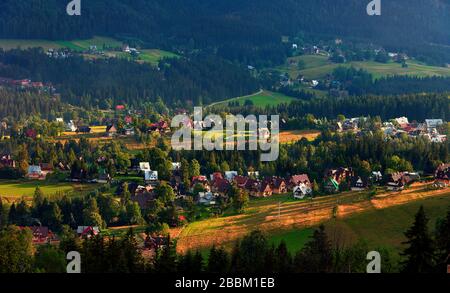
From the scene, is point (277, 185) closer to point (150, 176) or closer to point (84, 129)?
point (150, 176)

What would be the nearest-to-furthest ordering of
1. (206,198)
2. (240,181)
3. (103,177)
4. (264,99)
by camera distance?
(206,198)
(240,181)
(103,177)
(264,99)

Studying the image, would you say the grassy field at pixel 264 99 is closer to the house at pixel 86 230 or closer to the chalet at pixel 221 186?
the chalet at pixel 221 186

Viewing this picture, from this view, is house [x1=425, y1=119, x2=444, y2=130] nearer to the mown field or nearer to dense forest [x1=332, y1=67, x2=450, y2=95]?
dense forest [x1=332, y1=67, x2=450, y2=95]

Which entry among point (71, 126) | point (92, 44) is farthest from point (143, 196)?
point (92, 44)

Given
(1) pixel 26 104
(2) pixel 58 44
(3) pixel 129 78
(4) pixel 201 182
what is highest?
(2) pixel 58 44

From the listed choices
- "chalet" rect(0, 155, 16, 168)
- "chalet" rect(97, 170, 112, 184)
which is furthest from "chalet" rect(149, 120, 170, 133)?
"chalet" rect(97, 170, 112, 184)

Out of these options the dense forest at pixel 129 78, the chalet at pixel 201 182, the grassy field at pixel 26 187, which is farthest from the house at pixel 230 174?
the dense forest at pixel 129 78
